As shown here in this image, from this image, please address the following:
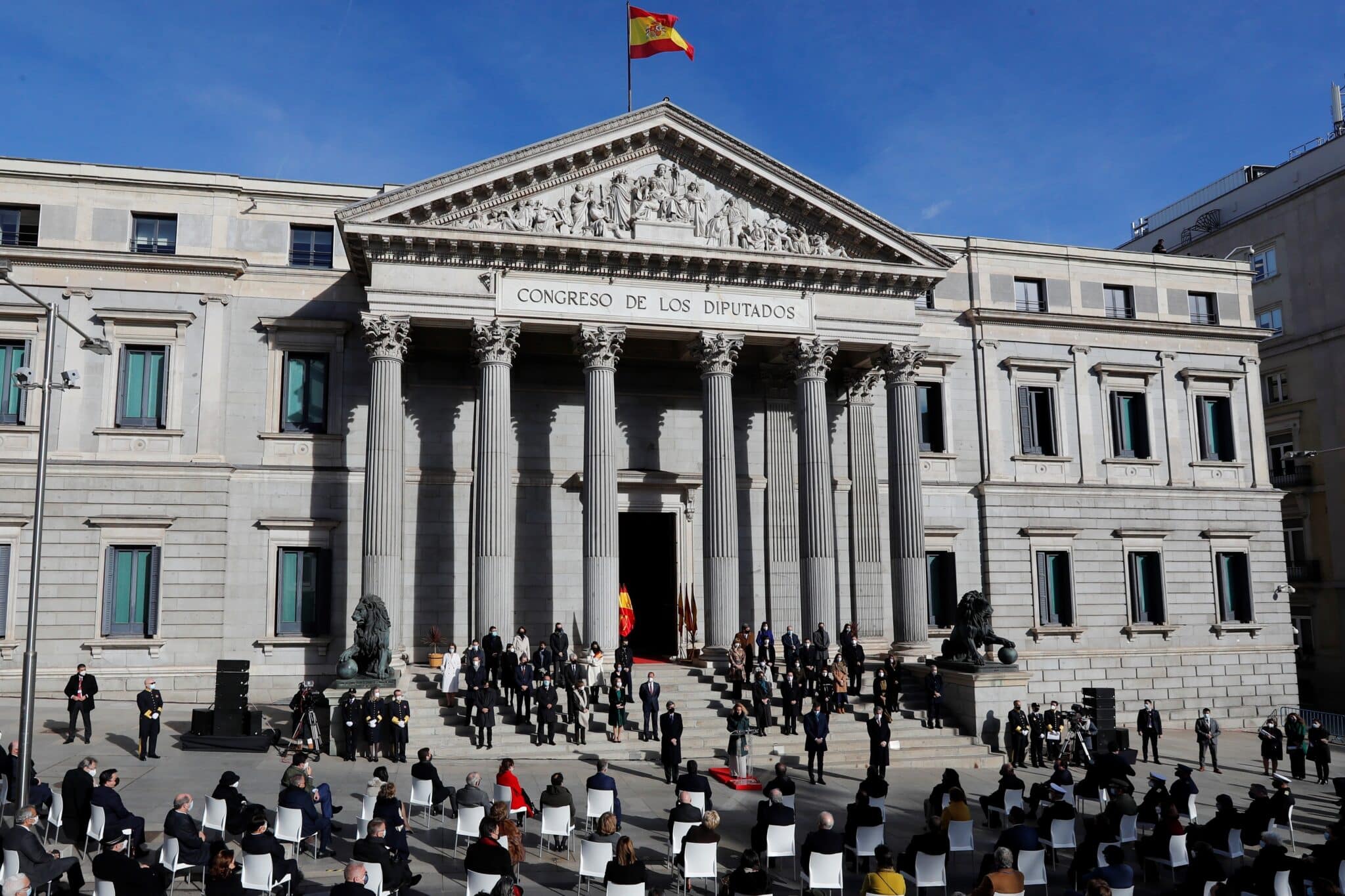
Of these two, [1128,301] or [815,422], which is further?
[1128,301]

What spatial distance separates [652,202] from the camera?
30.5m

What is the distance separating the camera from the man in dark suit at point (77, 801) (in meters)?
15.2

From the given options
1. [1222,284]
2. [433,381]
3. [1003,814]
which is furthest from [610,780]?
[1222,284]

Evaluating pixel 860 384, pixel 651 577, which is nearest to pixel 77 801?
pixel 651 577

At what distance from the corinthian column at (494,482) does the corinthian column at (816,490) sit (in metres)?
8.53

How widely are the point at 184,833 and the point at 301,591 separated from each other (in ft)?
57.2

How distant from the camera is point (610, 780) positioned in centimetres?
1622

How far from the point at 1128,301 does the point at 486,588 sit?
26.9 metres

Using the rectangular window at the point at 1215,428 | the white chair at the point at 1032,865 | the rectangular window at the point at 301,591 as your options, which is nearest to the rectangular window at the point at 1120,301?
the rectangular window at the point at 1215,428

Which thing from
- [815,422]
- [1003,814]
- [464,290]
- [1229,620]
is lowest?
[1003,814]

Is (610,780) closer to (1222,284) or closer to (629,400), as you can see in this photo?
(629,400)

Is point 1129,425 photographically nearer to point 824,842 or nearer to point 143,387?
point 824,842

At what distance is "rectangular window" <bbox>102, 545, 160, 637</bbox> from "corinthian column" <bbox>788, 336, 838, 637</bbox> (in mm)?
18492

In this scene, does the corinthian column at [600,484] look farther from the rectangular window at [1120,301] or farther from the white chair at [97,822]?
the rectangular window at [1120,301]
